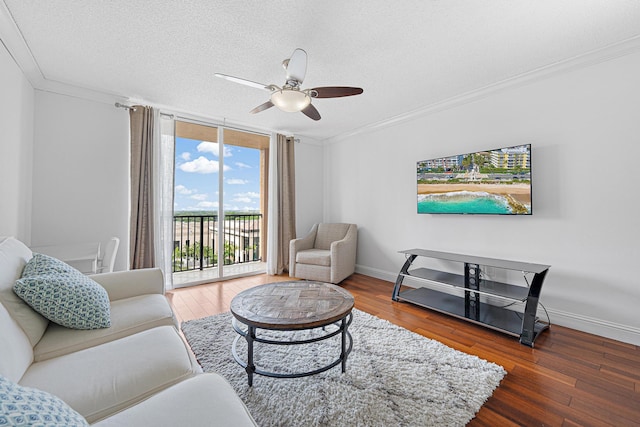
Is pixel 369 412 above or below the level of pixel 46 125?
below

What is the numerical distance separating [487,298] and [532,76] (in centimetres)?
229

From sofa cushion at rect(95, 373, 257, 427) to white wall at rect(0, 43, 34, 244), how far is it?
2389 millimetres

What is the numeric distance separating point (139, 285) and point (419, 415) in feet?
6.70

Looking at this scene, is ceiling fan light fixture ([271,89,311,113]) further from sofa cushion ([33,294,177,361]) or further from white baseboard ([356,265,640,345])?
white baseboard ([356,265,640,345])

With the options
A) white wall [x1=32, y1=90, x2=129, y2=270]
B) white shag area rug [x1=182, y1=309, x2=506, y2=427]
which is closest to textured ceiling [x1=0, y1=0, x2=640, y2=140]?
white wall [x1=32, y1=90, x2=129, y2=270]

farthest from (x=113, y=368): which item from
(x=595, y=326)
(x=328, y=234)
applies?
(x=328, y=234)

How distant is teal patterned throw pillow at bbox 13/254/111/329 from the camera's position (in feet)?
4.28

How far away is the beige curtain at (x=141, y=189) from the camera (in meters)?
3.22

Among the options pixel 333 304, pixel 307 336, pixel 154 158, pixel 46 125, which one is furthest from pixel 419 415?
pixel 46 125

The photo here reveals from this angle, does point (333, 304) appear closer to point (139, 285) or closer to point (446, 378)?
point (446, 378)

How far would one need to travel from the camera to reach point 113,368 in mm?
1100

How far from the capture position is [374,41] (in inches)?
83.3

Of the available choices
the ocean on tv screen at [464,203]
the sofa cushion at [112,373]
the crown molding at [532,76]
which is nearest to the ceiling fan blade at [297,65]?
the sofa cushion at [112,373]

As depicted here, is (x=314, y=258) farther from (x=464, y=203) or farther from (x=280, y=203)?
(x=464, y=203)
